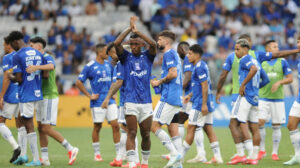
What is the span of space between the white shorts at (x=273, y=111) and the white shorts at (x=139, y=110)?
483 centimetres

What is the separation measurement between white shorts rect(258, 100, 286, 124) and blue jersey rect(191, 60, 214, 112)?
207 centimetres

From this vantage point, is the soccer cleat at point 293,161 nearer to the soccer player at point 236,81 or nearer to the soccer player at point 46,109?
the soccer player at point 236,81

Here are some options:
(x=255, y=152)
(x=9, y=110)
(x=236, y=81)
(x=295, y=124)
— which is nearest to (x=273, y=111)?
(x=295, y=124)

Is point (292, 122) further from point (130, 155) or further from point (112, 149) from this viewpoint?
point (112, 149)

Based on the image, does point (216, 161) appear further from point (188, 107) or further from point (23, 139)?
point (23, 139)

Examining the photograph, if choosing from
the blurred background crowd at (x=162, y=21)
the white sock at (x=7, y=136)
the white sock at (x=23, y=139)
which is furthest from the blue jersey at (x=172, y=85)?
the blurred background crowd at (x=162, y=21)

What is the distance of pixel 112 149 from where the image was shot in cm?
1494

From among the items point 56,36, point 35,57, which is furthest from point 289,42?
point 35,57

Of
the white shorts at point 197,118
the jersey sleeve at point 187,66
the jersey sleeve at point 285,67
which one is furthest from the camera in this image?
the jersey sleeve at point 285,67

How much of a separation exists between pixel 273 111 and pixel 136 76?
208 inches

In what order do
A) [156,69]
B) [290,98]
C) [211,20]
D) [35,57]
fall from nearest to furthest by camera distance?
[35,57] → [290,98] → [156,69] → [211,20]

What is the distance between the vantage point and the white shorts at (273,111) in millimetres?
13266

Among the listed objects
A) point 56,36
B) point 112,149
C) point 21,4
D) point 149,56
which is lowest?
point 112,149

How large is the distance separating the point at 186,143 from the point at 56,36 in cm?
1671
